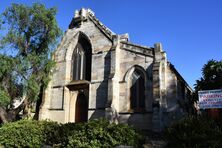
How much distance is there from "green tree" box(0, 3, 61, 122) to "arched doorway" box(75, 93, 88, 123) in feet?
10.9

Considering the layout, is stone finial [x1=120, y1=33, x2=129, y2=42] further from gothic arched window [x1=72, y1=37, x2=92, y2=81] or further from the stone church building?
gothic arched window [x1=72, y1=37, x2=92, y2=81]

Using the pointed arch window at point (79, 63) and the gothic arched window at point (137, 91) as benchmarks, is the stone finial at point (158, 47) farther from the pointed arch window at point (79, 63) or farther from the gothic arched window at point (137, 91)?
the pointed arch window at point (79, 63)

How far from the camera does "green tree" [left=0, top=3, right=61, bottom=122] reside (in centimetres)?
2169

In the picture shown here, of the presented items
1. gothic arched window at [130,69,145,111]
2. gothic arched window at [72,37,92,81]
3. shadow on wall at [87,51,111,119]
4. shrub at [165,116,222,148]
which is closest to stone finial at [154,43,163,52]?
gothic arched window at [130,69,145,111]

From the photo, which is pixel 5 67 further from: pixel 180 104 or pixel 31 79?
pixel 180 104

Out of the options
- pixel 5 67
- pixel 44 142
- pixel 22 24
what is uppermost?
pixel 22 24

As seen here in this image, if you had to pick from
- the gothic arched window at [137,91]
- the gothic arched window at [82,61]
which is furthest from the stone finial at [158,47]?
the gothic arched window at [82,61]

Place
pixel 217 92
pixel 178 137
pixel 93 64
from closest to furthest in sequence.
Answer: pixel 178 137 → pixel 217 92 → pixel 93 64

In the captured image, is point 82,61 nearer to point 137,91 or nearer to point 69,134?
point 137,91

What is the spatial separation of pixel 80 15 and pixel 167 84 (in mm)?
10840

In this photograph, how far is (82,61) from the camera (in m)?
25.8

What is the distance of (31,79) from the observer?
22047 millimetres

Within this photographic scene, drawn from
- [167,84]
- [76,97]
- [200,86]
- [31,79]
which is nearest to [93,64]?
[76,97]

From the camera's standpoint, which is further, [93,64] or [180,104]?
[93,64]
